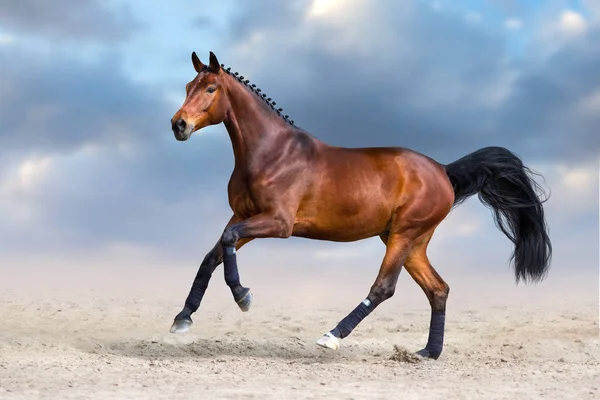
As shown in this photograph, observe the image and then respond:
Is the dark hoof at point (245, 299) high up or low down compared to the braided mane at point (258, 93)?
down

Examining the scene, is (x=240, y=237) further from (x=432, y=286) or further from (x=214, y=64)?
(x=432, y=286)

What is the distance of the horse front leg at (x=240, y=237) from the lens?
7.06 metres

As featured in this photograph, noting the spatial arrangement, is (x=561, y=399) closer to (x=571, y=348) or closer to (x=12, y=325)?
(x=571, y=348)

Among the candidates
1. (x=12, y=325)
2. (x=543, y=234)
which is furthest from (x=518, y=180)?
(x=12, y=325)

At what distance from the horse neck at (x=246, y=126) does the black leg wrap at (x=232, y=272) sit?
92 cm

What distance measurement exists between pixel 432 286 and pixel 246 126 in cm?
252

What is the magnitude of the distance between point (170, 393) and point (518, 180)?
15.7 ft

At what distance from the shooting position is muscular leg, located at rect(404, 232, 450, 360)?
8.31 meters

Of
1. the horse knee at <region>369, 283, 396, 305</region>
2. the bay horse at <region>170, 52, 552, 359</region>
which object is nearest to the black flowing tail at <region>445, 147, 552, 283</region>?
the bay horse at <region>170, 52, 552, 359</region>

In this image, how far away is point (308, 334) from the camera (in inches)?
418

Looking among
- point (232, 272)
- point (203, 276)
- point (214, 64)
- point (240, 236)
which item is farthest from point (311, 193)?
point (214, 64)

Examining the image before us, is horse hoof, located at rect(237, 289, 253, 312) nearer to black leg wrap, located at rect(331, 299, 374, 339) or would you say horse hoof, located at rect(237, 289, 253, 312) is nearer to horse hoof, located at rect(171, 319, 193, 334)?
horse hoof, located at rect(171, 319, 193, 334)

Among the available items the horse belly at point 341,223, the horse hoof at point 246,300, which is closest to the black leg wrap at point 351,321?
the horse belly at point 341,223

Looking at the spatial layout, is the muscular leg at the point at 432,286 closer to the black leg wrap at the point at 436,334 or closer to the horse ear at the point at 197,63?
the black leg wrap at the point at 436,334
